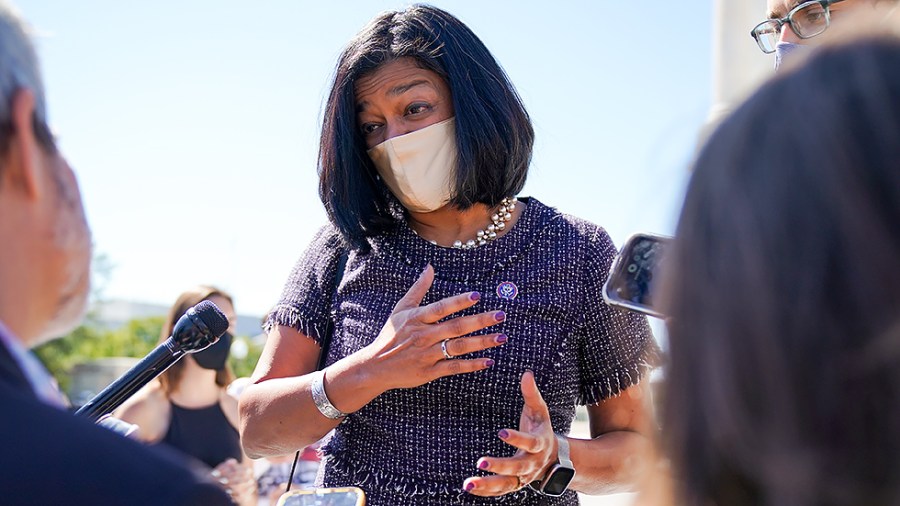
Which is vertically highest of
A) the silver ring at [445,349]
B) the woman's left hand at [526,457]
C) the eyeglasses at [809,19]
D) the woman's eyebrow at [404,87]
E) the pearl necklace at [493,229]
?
the eyeglasses at [809,19]

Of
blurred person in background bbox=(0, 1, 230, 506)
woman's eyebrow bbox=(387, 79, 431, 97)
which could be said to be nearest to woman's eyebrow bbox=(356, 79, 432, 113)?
woman's eyebrow bbox=(387, 79, 431, 97)

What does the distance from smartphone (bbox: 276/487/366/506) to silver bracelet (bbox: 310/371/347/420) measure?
1.21 feet

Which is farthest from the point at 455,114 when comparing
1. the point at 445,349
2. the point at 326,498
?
the point at 326,498

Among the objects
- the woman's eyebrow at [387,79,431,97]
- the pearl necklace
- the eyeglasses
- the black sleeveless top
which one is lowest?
the black sleeveless top

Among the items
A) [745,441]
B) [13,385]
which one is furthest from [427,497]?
[745,441]

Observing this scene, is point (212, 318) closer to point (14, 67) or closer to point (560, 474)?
point (560, 474)

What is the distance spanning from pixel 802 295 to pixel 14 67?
3.49 ft

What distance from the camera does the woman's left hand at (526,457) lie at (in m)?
2.15

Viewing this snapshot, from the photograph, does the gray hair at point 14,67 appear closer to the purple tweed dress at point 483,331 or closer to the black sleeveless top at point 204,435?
the purple tweed dress at point 483,331

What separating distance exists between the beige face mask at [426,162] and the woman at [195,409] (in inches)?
128

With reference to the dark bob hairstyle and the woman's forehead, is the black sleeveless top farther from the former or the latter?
the woman's forehead

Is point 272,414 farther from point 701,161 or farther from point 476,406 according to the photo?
point 701,161

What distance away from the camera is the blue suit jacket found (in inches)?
41.4

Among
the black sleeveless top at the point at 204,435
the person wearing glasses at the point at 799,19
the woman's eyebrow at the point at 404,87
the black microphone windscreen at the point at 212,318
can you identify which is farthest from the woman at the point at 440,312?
the black sleeveless top at the point at 204,435
